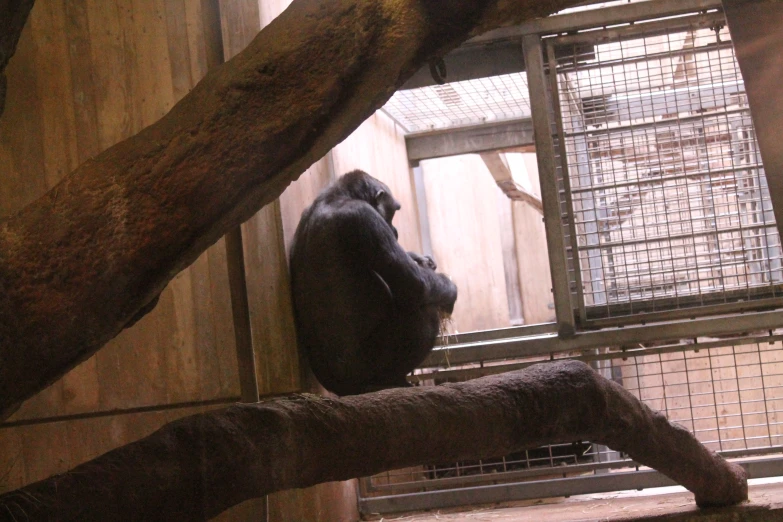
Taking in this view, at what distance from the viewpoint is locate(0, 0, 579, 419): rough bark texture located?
1517 millimetres

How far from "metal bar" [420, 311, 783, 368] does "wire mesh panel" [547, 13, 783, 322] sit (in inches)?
4.5

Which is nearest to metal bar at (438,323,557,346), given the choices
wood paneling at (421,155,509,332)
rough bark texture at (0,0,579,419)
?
rough bark texture at (0,0,579,419)

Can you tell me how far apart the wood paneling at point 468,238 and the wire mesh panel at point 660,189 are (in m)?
6.25

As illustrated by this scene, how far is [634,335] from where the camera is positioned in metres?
3.54

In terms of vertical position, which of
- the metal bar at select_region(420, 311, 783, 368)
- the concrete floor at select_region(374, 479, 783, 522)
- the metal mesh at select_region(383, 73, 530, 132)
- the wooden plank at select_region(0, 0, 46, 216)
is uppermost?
the metal mesh at select_region(383, 73, 530, 132)

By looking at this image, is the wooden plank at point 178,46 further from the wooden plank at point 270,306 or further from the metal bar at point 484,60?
the metal bar at point 484,60

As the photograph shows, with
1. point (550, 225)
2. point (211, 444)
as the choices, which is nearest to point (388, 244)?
point (550, 225)

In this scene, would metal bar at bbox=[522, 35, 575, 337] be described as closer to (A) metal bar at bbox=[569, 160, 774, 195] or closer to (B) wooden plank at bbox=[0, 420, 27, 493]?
(A) metal bar at bbox=[569, 160, 774, 195]

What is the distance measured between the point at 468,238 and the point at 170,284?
7.35m

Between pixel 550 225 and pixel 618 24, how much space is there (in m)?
1.01

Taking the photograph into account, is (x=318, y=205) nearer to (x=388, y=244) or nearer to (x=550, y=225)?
(x=388, y=244)

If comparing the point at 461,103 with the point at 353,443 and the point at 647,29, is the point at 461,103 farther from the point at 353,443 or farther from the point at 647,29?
the point at 353,443

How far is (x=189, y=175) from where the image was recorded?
1536 millimetres

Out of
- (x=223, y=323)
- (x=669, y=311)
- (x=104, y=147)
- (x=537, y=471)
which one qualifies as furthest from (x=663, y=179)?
(x=104, y=147)
